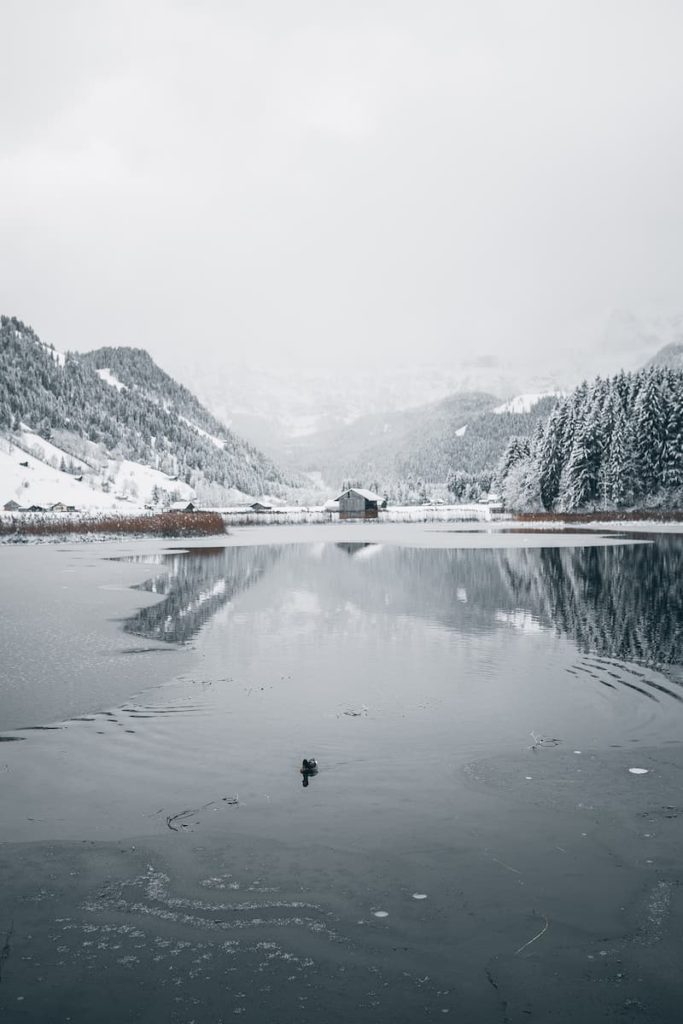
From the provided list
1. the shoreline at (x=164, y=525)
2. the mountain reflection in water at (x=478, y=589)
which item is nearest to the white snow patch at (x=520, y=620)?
the mountain reflection in water at (x=478, y=589)

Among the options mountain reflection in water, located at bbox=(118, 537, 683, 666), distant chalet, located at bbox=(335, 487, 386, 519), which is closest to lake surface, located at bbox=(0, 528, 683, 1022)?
mountain reflection in water, located at bbox=(118, 537, 683, 666)

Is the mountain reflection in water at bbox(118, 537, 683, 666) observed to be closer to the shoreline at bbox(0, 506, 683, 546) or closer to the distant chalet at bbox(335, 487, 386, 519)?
the shoreline at bbox(0, 506, 683, 546)

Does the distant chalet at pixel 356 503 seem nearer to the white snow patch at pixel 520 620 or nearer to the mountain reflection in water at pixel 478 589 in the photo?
the mountain reflection in water at pixel 478 589

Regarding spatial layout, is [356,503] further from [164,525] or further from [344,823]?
[344,823]

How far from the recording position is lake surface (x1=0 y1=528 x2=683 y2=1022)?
6.02 metres

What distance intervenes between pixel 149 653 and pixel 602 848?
13014mm

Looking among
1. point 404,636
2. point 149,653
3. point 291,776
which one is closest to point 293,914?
point 291,776

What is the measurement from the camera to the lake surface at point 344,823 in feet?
19.7

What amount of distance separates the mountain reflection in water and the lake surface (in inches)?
54.5

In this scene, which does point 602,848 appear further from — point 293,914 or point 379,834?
point 293,914

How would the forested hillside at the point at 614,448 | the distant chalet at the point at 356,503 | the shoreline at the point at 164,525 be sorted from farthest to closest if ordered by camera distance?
the distant chalet at the point at 356,503 < the forested hillside at the point at 614,448 < the shoreline at the point at 164,525

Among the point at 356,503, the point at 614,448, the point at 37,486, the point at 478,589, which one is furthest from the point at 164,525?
the point at 37,486

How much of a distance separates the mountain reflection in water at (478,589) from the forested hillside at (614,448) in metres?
48.0

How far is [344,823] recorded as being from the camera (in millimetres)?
8820
